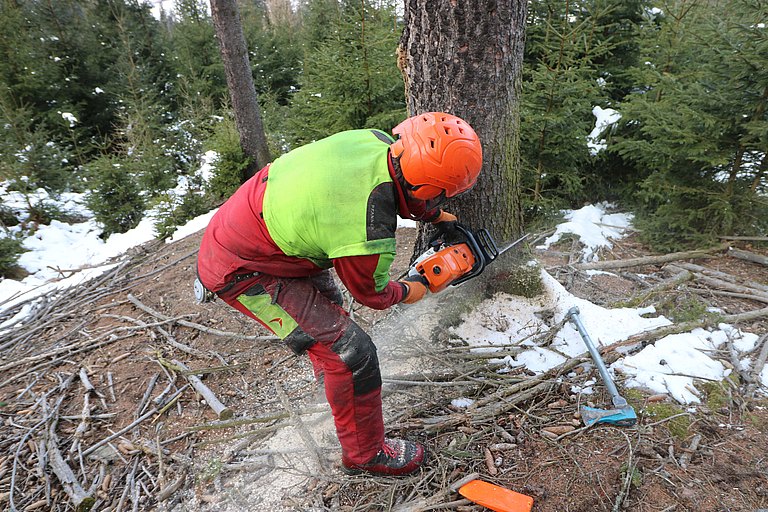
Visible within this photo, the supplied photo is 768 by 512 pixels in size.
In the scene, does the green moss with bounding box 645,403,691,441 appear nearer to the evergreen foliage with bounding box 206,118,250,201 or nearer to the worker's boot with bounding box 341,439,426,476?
the worker's boot with bounding box 341,439,426,476

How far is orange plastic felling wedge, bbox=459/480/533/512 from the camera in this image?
6.23 ft

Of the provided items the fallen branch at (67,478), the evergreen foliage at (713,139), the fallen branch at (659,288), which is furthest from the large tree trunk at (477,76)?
the fallen branch at (67,478)

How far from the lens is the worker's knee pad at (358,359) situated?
6.79 feet

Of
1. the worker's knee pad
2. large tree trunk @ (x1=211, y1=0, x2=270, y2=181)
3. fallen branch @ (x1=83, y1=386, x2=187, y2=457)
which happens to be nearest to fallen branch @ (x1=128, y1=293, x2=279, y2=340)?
fallen branch @ (x1=83, y1=386, x2=187, y2=457)

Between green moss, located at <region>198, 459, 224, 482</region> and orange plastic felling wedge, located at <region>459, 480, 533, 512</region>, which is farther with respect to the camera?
green moss, located at <region>198, 459, 224, 482</region>

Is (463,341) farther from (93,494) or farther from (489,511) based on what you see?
(93,494)

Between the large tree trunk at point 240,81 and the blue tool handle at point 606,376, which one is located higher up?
the large tree trunk at point 240,81

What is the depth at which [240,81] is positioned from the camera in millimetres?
6742

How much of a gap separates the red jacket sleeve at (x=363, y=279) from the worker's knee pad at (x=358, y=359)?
0.19 meters

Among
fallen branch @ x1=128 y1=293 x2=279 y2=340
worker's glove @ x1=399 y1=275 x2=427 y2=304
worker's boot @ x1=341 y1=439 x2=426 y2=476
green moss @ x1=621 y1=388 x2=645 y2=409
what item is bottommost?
fallen branch @ x1=128 y1=293 x2=279 y2=340

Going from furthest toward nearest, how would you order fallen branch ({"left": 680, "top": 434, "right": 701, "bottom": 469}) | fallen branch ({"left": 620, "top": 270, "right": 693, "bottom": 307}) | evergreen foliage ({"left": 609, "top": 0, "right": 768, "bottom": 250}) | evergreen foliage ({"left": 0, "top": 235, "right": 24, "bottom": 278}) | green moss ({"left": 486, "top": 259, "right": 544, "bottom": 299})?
evergreen foliage ({"left": 0, "top": 235, "right": 24, "bottom": 278})
evergreen foliage ({"left": 609, "top": 0, "right": 768, "bottom": 250})
fallen branch ({"left": 620, "top": 270, "right": 693, "bottom": 307})
green moss ({"left": 486, "top": 259, "right": 544, "bottom": 299})
fallen branch ({"left": 680, "top": 434, "right": 701, "bottom": 469})

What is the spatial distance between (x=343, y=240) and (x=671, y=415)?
1.92 metres

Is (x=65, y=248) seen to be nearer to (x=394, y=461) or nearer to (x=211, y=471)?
(x=211, y=471)

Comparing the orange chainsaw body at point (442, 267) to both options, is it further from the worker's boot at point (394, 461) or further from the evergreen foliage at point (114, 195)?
the evergreen foliage at point (114, 195)
